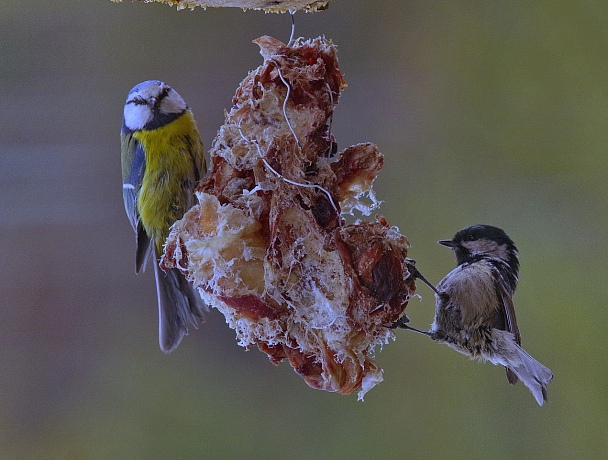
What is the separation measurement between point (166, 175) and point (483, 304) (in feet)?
2.19

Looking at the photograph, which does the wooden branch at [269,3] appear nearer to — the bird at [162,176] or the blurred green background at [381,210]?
the bird at [162,176]

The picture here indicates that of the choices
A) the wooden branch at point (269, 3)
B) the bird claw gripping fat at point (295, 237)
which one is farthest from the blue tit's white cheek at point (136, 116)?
the bird claw gripping fat at point (295, 237)

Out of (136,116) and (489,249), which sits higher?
(136,116)

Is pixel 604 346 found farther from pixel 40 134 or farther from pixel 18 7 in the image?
pixel 18 7

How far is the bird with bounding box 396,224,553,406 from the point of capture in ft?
3.27

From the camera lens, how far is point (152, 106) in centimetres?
110

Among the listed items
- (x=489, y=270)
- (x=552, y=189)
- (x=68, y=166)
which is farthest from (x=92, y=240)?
(x=552, y=189)

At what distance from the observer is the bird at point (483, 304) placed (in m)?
1.00

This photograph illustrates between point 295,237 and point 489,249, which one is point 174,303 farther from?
point 489,249

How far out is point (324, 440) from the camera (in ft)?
5.54

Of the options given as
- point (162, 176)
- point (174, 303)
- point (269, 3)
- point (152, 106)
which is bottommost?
point (174, 303)

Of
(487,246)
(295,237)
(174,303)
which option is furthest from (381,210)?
(295,237)

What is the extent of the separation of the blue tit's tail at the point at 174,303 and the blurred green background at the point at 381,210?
45 cm

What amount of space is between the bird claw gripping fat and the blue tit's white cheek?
332 mm
